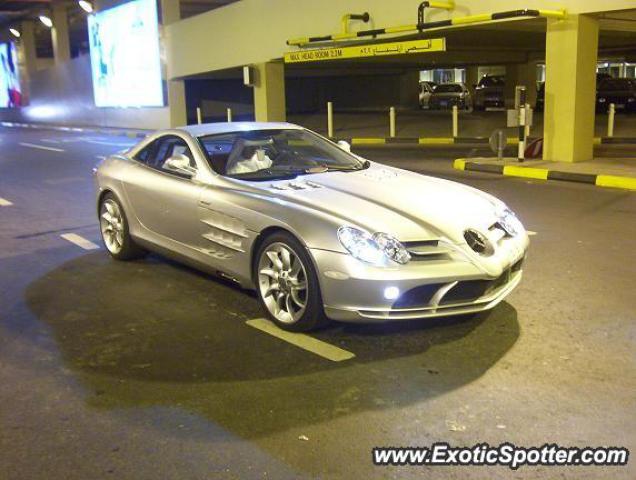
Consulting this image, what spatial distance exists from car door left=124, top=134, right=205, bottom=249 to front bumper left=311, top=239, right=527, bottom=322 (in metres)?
1.62

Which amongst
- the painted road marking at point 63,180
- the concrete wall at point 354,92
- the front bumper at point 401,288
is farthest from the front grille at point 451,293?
the concrete wall at point 354,92

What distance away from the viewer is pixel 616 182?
11.6 meters

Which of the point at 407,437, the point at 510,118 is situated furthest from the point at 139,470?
the point at 510,118

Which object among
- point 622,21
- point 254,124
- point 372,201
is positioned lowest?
point 372,201

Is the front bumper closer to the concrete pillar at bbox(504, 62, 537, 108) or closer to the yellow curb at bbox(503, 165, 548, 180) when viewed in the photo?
the yellow curb at bbox(503, 165, 548, 180)

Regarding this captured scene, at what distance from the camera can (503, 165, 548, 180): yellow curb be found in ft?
42.1

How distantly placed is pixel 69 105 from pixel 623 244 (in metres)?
39.1

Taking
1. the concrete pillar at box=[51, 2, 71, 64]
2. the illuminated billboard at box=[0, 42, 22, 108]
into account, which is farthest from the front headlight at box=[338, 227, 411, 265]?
the illuminated billboard at box=[0, 42, 22, 108]

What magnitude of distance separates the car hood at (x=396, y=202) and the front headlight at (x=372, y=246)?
0.06 m

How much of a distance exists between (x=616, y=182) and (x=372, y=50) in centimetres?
776

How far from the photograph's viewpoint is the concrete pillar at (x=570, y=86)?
1349 cm

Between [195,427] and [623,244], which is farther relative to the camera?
[623,244]

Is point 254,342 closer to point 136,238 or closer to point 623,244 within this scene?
point 136,238

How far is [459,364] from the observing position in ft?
14.4
